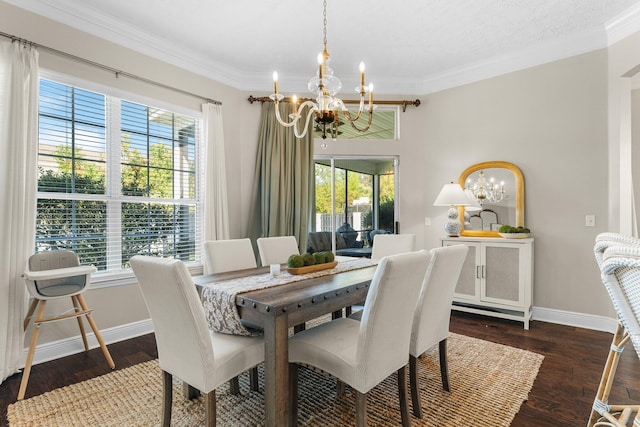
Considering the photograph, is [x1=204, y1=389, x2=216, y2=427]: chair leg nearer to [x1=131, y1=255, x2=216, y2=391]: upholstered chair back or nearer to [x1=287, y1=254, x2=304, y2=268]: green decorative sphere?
[x1=131, y1=255, x2=216, y2=391]: upholstered chair back

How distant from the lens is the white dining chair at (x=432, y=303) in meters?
1.88

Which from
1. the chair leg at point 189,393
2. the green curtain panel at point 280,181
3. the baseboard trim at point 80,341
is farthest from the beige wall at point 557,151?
the baseboard trim at point 80,341

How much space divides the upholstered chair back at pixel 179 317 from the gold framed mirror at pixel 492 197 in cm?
330

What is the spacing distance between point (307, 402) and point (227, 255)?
1.24m

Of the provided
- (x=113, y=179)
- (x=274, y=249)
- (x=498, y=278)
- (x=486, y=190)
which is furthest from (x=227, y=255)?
(x=486, y=190)

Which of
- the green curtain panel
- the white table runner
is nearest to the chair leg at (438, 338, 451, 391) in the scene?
the white table runner

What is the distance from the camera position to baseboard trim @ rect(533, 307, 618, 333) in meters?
3.23

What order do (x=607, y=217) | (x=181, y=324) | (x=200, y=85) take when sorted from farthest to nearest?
1. (x=200, y=85)
2. (x=607, y=217)
3. (x=181, y=324)

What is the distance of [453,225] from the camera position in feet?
12.7

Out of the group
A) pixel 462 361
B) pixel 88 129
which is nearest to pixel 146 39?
pixel 88 129

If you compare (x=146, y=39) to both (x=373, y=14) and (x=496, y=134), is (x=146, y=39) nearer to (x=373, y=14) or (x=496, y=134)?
(x=373, y=14)

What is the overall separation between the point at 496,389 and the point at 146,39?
4125mm

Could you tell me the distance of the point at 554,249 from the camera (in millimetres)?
3545

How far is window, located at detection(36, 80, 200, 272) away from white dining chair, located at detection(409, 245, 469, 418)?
2.73 metres
